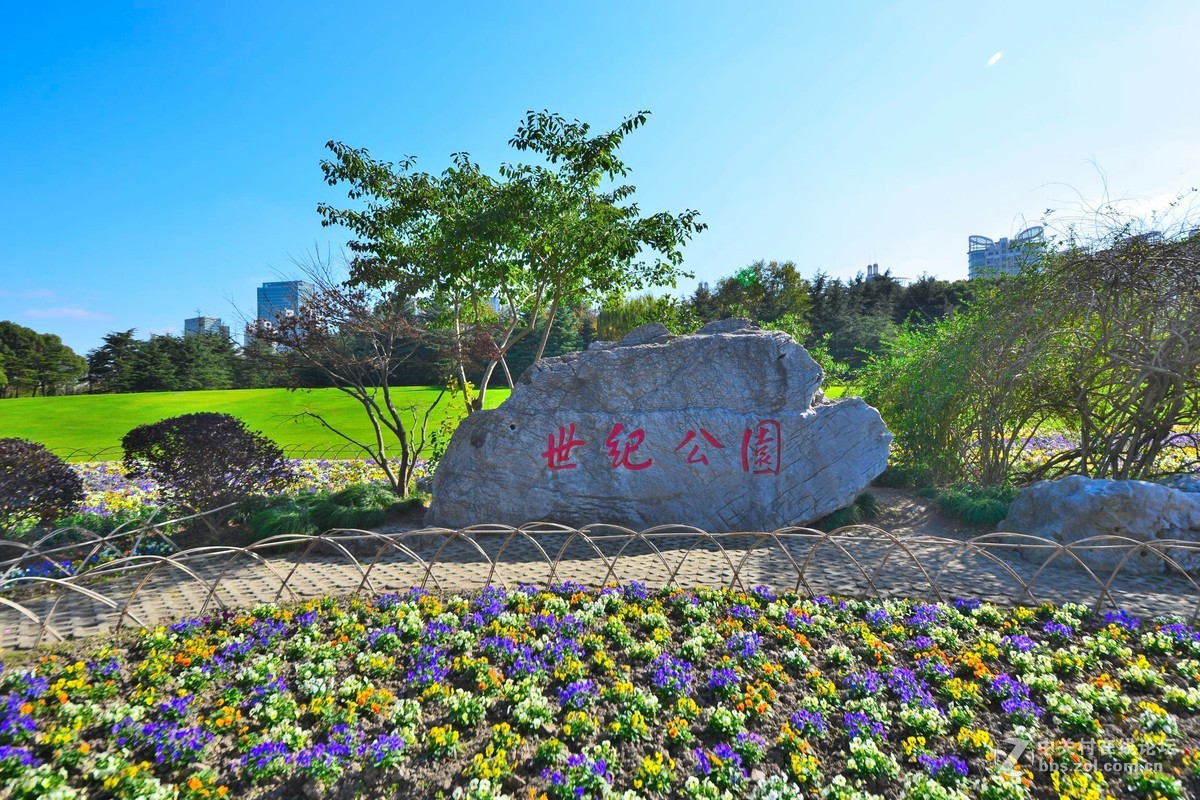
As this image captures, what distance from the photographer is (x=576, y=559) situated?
20.2 feet

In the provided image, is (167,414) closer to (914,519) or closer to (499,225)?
(499,225)

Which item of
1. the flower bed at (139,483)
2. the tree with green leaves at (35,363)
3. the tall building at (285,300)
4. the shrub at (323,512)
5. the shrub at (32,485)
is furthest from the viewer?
the tree with green leaves at (35,363)

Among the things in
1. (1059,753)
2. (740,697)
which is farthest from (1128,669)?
(740,697)

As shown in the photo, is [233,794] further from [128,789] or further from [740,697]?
[740,697]

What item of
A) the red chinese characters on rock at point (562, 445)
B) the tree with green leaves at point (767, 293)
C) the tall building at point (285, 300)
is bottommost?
the red chinese characters on rock at point (562, 445)

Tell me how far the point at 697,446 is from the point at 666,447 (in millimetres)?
354

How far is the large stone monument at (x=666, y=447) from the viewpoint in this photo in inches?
280

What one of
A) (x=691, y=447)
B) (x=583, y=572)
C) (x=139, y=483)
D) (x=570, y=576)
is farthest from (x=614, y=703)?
(x=139, y=483)

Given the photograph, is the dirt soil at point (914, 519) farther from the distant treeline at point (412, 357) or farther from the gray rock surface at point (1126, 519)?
the distant treeline at point (412, 357)

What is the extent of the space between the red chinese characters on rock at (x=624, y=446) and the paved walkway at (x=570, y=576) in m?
0.91

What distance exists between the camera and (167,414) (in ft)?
68.6

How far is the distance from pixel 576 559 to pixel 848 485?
3313mm

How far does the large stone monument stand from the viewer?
712 cm

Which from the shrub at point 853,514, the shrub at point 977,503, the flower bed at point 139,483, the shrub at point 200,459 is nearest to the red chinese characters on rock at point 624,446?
the shrub at point 853,514
